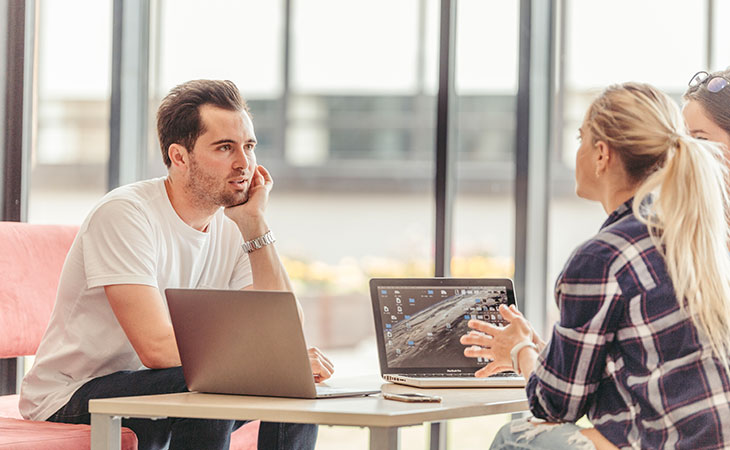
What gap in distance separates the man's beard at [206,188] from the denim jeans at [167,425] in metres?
0.48

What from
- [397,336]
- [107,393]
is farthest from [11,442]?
[397,336]

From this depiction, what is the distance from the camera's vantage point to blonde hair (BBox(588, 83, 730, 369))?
1375mm

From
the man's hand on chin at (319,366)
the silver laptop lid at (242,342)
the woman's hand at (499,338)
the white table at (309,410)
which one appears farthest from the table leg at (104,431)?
the woman's hand at (499,338)

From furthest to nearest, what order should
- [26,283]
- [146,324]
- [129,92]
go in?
[129,92] < [26,283] < [146,324]

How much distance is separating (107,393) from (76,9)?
6.36 feet

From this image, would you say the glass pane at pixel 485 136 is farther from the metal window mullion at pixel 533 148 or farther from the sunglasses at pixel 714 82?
the sunglasses at pixel 714 82

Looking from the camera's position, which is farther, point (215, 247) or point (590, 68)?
point (590, 68)

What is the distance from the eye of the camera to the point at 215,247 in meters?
2.34

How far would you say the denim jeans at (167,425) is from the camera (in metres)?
1.83

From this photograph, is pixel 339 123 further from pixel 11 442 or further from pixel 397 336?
pixel 11 442

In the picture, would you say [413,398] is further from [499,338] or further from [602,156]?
[602,156]

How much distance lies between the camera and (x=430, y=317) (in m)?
1.86

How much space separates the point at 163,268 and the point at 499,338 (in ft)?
2.91

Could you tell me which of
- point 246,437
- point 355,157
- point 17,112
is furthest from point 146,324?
point 17,112
